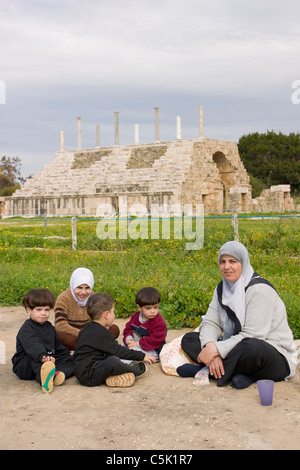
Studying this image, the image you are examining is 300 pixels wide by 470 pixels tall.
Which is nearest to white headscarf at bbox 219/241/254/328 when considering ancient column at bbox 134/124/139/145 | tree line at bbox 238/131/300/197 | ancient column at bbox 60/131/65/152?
ancient column at bbox 134/124/139/145

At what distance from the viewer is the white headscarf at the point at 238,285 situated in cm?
430

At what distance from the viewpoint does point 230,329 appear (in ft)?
14.6

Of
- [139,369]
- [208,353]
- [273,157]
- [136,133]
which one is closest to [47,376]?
[139,369]

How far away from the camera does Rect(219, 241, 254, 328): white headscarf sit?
4.30m

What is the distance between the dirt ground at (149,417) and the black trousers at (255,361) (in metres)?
0.10

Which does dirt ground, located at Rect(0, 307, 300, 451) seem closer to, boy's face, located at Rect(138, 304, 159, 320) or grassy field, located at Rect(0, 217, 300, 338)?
boy's face, located at Rect(138, 304, 159, 320)

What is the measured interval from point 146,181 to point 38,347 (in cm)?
2599

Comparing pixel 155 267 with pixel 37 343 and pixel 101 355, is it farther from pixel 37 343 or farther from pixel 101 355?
pixel 37 343

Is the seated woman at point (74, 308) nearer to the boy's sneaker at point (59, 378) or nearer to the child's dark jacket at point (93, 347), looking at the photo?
the child's dark jacket at point (93, 347)

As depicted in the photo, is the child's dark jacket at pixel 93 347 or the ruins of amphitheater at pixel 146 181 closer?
the child's dark jacket at pixel 93 347

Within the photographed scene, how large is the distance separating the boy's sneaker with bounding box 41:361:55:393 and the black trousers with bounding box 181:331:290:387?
1.25 m

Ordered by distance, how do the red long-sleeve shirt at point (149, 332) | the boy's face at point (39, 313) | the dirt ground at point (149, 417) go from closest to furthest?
the dirt ground at point (149, 417) < the boy's face at point (39, 313) < the red long-sleeve shirt at point (149, 332)

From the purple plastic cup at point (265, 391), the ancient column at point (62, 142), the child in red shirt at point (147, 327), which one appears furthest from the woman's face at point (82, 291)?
the ancient column at point (62, 142)

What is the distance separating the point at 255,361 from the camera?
4.14m
